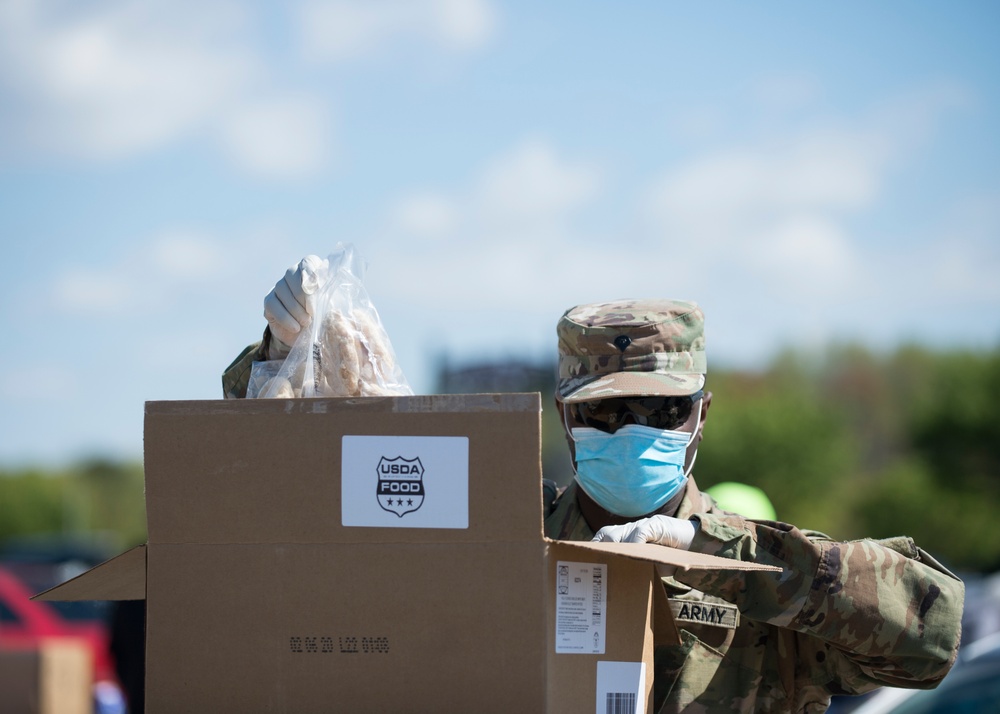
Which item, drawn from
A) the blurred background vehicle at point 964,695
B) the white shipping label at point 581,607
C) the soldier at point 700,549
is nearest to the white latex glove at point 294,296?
the soldier at point 700,549

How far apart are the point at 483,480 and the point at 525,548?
0.42 feet

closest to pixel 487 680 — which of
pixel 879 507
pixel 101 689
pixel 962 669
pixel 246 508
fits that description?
pixel 246 508

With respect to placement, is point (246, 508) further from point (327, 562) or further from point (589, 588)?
point (589, 588)

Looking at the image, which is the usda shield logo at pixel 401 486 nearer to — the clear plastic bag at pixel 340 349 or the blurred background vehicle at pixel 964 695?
the clear plastic bag at pixel 340 349

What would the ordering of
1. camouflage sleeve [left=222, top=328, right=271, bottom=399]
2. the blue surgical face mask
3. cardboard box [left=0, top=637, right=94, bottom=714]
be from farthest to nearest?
cardboard box [left=0, top=637, right=94, bottom=714], camouflage sleeve [left=222, top=328, right=271, bottom=399], the blue surgical face mask

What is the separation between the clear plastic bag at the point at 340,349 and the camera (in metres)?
2.03

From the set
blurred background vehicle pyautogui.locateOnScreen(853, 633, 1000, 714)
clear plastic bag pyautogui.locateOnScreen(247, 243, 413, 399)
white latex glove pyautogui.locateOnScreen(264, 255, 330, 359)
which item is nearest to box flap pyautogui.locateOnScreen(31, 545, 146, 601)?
clear plastic bag pyautogui.locateOnScreen(247, 243, 413, 399)

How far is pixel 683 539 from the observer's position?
197 centimetres

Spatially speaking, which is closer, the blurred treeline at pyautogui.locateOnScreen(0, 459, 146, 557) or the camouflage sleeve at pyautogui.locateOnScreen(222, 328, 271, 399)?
the camouflage sleeve at pyautogui.locateOnScreen(222, 328, 271, 399)

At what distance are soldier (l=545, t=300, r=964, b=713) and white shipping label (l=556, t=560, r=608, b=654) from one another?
0.19 metres

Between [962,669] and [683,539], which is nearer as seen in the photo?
[683,539]

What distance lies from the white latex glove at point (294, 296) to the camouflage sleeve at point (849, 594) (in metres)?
0.91

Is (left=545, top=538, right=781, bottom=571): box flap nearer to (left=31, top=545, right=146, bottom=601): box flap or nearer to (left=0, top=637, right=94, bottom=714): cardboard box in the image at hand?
(left=31, top=545, right=146, bottom=601): box flap

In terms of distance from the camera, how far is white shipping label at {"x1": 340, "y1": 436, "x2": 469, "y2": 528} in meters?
1.64
